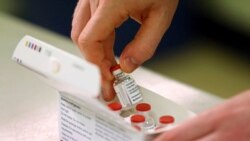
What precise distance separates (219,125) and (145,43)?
18cm

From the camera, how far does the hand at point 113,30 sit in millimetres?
629

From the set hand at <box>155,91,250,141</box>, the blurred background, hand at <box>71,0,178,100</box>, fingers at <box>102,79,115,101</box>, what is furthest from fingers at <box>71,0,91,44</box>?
the blurred background

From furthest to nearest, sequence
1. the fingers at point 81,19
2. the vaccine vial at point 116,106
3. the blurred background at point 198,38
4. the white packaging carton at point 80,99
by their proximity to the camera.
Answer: the blurred background at point 198,38
the fingers at point 81,19
the vaccine vial at point 116,106
the white packaging carton at point 80,99

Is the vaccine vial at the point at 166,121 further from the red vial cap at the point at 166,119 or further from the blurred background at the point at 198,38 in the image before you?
the blurred background at the point at 198,38

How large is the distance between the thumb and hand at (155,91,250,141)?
14cm

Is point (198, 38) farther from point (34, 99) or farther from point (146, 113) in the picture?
point (146, 113)

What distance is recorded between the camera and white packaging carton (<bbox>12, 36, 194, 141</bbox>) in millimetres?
473

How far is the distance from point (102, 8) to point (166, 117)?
15cm

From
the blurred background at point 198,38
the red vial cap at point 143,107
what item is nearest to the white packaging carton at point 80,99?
the red vial cap at point 143,107

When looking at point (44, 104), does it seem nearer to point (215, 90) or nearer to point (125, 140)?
point (125, 140)

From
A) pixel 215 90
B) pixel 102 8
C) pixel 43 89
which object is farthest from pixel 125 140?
pixel 215 90

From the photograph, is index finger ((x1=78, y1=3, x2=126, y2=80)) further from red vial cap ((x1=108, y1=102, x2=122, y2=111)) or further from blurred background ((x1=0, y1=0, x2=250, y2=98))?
blurred background ((x1=0, y1=0, x2=250, y2=98))

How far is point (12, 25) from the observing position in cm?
103

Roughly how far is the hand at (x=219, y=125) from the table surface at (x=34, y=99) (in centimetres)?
23
